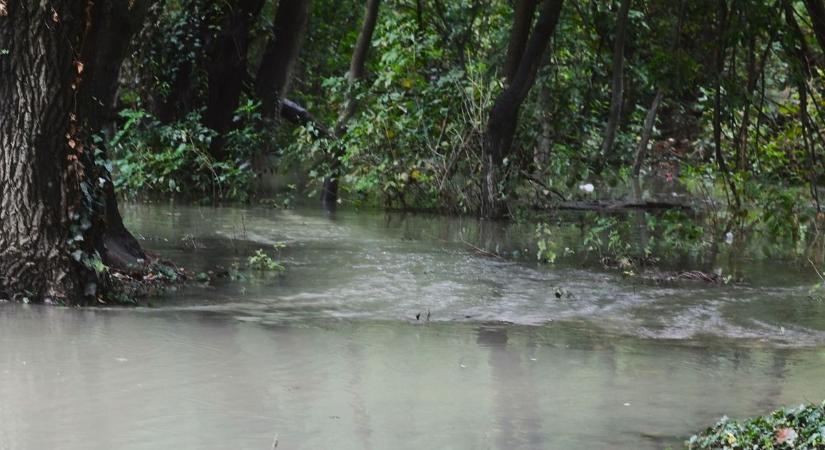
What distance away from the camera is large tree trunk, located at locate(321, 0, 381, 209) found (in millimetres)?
16875

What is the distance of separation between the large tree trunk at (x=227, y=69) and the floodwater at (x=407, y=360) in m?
6.49

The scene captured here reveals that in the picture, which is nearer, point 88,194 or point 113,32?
point 88,194

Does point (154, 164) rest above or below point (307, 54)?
below

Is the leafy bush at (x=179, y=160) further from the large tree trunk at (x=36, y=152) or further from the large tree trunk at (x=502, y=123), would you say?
the large tree trunk at (x=36, y=152)

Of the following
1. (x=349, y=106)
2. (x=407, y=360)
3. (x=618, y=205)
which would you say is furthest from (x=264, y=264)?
(x=618, y=205)

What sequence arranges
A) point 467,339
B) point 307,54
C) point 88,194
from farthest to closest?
point 307,54 → point 88,194 → point 467,339

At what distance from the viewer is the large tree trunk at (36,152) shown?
7332mm

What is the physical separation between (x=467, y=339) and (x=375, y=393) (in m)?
1.72

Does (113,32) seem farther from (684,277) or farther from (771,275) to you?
(771,275)

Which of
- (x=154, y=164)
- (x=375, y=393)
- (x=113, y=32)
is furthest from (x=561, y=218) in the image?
(x=375, y=393)

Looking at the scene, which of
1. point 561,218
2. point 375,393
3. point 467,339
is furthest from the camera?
point 561,218

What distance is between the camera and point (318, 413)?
5074 millimetres

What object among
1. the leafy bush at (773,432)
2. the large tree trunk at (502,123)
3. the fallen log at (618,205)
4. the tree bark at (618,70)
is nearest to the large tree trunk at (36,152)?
the leafy bush at (773,432)

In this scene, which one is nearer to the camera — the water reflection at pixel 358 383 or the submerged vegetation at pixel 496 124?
the water reflection at pixel 358 383
